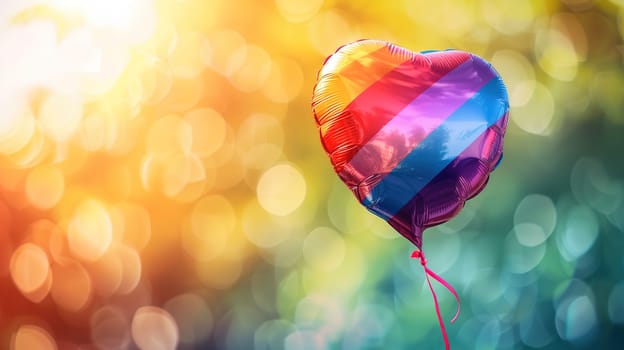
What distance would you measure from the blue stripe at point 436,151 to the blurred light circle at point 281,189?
24.8 inches

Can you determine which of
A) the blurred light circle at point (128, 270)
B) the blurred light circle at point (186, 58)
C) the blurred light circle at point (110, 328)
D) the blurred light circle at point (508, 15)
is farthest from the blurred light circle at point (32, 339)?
the blurred light circle at point (508, 15)

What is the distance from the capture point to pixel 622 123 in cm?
217

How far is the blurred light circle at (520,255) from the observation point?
81.5 inches

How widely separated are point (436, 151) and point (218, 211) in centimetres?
82

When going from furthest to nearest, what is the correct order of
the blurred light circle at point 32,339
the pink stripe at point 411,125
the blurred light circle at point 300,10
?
1. the blurred light circle at point 300,10
2. the blurred light circle at point 32,339
3. the pink stripe at point 411,125

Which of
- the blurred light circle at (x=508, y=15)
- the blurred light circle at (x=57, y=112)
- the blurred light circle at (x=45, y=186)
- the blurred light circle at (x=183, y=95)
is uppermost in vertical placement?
the blurred light circle at (x=57, y=112)

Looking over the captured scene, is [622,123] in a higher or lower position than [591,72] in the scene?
lower

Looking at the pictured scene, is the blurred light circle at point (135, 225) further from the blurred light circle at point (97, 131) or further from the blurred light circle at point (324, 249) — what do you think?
the blurred light circle at point (324, 249)

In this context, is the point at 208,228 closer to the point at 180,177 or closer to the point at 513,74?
the point at 180,177

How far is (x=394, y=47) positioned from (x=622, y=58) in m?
1.10

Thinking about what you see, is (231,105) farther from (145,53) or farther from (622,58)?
(622,58)

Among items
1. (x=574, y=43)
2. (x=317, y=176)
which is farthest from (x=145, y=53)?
(x=574, y=43)

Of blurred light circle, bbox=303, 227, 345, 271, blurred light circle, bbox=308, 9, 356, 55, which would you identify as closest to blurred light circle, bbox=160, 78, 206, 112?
blurred light circle, bbox=308, 9, 356, 55

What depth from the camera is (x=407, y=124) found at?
1336mm
